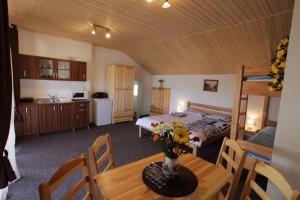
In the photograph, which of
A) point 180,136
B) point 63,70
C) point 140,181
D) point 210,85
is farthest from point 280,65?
point 63,70

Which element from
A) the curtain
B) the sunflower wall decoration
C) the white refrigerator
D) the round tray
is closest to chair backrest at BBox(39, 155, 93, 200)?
the round tray

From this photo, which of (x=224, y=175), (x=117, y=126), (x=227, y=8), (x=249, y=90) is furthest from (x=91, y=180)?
(x=117, y=126)

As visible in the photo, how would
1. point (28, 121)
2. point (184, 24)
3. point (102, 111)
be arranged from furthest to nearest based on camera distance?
point (102, 111) < point (28, 121) < point (184, 24)

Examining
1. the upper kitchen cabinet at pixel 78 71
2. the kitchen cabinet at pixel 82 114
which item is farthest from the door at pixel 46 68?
the kitchen cabinet at pixel 82 114

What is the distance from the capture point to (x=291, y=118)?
1.43 metres

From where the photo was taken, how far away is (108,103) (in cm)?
553

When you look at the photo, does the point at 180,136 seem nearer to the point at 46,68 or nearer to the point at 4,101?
the point at 4,101

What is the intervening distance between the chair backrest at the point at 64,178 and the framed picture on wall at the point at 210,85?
15.5 ft

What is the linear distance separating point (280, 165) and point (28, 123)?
5002 millimetres

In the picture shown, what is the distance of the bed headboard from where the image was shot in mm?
4783

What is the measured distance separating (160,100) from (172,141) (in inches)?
212

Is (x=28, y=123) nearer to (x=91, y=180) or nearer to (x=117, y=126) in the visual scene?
(x=117, y=126)

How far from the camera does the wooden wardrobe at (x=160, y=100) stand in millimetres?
6493

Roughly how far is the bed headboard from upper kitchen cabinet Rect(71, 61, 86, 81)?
147 inches
